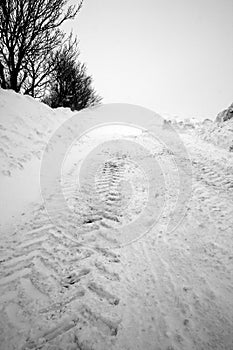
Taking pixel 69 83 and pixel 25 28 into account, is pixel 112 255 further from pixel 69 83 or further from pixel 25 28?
pixel 69 83

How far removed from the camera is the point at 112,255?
249cm

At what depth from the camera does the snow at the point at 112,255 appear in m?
1.62

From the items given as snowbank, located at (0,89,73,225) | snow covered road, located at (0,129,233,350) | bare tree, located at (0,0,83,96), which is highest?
bare tree, located at (0,0,83,96)

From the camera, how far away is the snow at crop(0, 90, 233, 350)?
1620mm

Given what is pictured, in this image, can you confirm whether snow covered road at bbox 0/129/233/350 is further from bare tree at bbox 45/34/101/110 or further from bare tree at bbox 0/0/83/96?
bare tree at bbox 45/34/101/110

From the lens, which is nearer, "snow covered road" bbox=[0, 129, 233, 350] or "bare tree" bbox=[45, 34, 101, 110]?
"snow covered road" bbox=[0, 129, 233, 350]

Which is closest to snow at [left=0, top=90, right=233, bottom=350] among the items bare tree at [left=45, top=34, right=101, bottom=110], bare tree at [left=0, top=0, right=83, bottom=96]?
bare tree at [left=0, top=0, right=83, bottom=96]

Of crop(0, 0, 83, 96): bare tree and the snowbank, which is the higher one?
crop(0, 0, 83, 96): bare tree

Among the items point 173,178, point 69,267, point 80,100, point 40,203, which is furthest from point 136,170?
point 80,100

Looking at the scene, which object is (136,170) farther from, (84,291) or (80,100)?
(80,100)

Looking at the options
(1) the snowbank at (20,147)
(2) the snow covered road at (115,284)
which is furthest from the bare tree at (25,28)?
(2) the snow covered road at (115,284)

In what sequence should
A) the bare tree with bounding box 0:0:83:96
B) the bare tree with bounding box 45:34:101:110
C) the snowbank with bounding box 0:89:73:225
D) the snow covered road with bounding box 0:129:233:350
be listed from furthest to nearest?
the bare tree with bounding box 45:34:101:110 → the bare tree with bounding box 0:0:83:96 → the snowbank with bounding box 0:89:73:225 → the snow covered road with bounding box 0:129:233:350

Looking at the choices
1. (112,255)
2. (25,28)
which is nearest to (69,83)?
(25,28)

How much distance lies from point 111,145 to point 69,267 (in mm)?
8800
